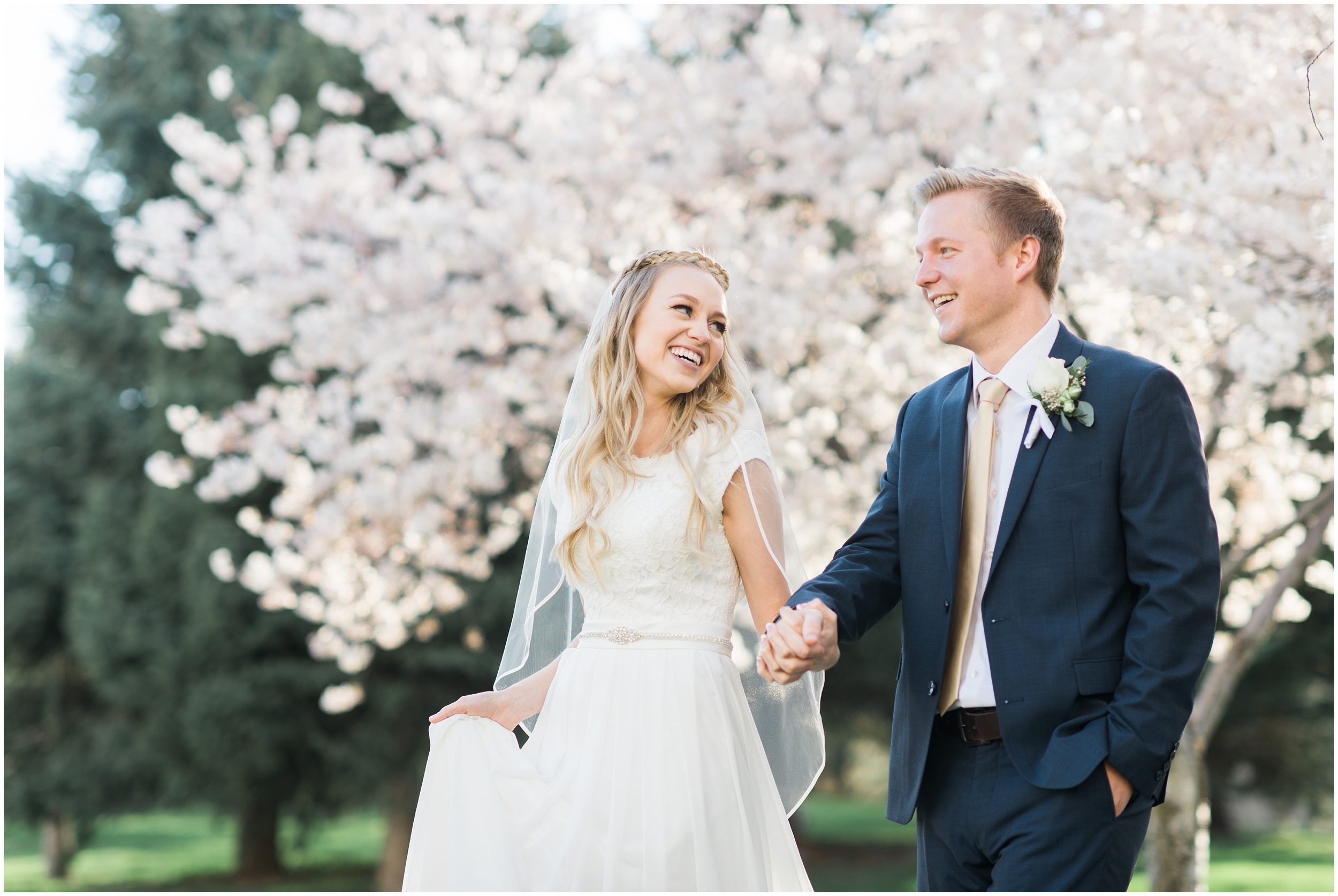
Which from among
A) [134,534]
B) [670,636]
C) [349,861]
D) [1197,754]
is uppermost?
[670,636]

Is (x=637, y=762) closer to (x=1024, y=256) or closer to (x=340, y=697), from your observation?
(x=1024, y=256)

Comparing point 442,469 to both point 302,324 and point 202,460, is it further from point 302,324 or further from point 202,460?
point 202,460

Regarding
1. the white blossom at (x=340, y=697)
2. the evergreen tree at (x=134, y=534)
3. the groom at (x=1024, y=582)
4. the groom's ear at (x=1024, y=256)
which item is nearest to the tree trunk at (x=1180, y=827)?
the groom at (x=1024, y=582)

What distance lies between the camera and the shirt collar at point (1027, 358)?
2486 millimetres

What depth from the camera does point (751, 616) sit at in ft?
10.2

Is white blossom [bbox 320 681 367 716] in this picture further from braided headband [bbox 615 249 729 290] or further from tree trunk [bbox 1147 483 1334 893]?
braided headband [bbox 615 249 729 290]

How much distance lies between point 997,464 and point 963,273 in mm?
442

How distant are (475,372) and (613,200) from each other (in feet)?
4.79

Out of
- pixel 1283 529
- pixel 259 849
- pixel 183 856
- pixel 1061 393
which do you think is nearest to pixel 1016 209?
pixel 1061 393

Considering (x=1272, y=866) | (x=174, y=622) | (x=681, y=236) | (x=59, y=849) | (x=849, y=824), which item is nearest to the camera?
(x=681, y=236)

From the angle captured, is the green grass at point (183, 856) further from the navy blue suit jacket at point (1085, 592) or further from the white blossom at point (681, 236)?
the navy blue suit jacket at point (1085, 592)

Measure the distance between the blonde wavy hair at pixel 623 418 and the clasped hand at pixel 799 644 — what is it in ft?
1.46

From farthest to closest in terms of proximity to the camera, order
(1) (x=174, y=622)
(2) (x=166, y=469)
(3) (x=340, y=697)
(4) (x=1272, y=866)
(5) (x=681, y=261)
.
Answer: (4) (x=1272, y=866), (1) (x=174, y=622), (2) (x=166, y=469), (3) (x=340, y=697), (5) (x=681, y=261)

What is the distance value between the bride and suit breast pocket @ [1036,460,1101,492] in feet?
2.26
